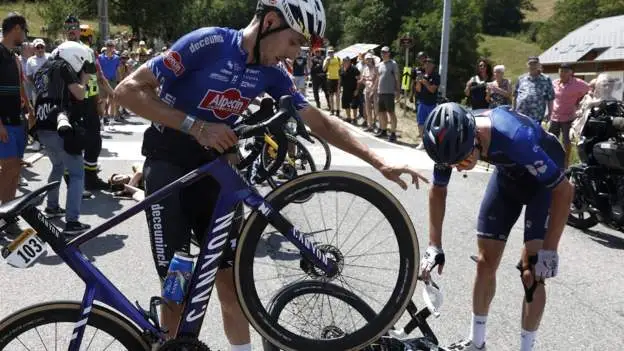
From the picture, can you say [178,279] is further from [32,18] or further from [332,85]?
[32,18]

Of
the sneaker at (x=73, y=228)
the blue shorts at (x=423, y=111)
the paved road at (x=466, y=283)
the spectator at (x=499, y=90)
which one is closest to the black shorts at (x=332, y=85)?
the blue shorts at (x=423, y=111)

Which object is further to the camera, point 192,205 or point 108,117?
point 108,117

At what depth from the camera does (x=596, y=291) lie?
16.9 ft

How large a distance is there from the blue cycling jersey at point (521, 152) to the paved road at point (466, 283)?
4.09 ft

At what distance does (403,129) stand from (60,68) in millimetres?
11029

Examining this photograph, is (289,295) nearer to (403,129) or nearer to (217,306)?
(217,306)

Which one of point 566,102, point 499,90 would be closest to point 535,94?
point 566,102

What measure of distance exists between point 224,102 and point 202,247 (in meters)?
0.66

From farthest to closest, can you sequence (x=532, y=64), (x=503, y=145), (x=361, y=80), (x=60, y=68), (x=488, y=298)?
(x=361, y=80) < (x=532, y=64) < (x=60, y=68) < (x=488, y=298) < (x=503, y=145)

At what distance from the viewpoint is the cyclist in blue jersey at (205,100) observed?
2430mm

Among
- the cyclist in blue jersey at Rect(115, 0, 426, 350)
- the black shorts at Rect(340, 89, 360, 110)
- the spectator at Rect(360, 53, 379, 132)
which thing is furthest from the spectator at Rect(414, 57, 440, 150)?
the cyclist in blue jersey at Rect(115, 0, 426, 350)

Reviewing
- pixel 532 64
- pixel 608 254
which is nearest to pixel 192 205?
pixel 608 254

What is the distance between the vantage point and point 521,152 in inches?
125

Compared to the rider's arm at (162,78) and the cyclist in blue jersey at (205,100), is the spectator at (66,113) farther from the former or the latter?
the rider's arm at (162,78)
